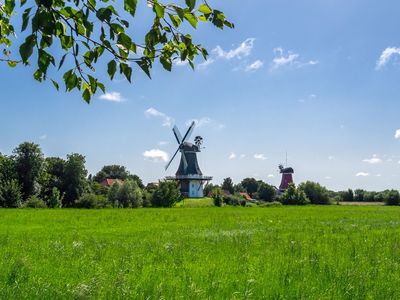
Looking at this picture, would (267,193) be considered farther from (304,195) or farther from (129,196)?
(129,196)

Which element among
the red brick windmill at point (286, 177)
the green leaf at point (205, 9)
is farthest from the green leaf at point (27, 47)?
the red brick windmill at point (286, 177)

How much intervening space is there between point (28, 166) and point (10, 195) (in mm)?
10321

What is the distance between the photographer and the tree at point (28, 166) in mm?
71125

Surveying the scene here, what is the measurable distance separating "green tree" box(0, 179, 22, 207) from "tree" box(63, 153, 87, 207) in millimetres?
15013

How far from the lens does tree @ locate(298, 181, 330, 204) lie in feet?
357

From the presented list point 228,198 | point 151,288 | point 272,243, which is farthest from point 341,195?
point 151,288

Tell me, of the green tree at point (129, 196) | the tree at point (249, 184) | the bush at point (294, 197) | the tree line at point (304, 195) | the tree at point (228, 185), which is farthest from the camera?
the tree at point (249, 184)

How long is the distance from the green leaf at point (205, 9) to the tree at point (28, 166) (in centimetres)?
7359

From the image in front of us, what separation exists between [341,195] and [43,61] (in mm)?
135788

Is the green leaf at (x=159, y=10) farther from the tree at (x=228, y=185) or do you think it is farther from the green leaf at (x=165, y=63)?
the tree at (x=228, y=185)

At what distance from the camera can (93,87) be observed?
331 centimetres

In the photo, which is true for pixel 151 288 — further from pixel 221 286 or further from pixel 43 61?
pixel 43 61

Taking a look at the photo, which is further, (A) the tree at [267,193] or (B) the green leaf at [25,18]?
(A) the tree at [267,193]

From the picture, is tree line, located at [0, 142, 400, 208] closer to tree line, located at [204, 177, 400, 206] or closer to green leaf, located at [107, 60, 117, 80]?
tree line, located at [204, 177, 400, 206]
